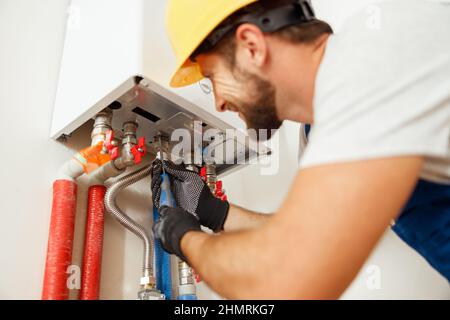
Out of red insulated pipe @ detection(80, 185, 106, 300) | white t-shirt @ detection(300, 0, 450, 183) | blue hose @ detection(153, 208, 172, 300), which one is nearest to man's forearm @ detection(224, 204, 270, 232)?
blue hose @ detection(153, 208, 172, 300)

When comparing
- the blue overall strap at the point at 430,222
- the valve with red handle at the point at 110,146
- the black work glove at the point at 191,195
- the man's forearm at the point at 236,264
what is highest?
the valve with red handle at the point at 110,146

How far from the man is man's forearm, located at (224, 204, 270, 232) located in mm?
243

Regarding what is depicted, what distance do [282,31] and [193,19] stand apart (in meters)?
0.15

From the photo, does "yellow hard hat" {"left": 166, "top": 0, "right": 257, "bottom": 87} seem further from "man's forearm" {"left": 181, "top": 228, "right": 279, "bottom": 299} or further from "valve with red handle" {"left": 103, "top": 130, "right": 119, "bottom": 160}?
"man's forearm" {"left": 181, "top": 228, "right": 279, "bottom": 299}

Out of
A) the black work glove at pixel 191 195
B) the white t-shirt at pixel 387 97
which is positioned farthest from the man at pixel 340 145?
the black work glove at pixel 191 195

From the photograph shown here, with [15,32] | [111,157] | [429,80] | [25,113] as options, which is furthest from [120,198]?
[429,80]

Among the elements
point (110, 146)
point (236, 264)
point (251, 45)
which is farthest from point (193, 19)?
point (236, 264)

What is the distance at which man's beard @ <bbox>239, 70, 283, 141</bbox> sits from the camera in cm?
67

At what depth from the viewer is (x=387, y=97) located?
0.47 metres

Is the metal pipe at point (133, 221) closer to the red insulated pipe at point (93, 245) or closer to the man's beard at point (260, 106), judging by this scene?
the red insulated pipe at point (93, 245)

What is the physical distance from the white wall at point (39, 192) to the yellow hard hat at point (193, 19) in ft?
0.32

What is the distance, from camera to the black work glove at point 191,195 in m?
0.88

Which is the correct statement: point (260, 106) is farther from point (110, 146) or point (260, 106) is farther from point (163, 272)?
point (163, 272)
